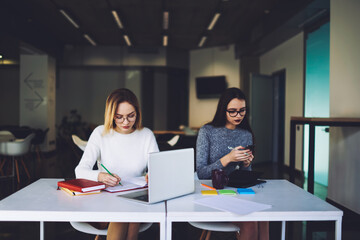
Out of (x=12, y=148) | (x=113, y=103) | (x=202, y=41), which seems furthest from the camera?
(x=202, y=41)

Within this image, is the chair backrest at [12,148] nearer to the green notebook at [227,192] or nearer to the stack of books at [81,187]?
the stack of books at [81,187]

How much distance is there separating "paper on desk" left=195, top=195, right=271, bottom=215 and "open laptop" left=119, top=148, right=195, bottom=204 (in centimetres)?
13

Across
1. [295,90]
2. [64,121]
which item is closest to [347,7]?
[295,90]

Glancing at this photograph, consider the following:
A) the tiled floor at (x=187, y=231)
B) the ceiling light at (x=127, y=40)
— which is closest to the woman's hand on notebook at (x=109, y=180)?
the tiled floor at (x=187, y=231)

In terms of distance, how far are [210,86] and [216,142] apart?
790cm

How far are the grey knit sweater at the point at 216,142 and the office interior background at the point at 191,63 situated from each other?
194cm

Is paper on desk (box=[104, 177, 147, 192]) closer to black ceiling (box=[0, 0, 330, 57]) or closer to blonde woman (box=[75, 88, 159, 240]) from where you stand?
blonde woman (box=[75, 88, 159, 240])

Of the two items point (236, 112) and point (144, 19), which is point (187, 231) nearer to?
point (236, 112)

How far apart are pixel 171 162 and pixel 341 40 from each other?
3473 millimetres

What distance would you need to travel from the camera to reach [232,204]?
1.50 meters

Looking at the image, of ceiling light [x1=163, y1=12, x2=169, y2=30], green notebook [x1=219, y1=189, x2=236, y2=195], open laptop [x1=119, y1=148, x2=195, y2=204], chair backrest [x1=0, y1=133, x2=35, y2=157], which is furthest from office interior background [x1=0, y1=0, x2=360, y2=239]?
open laptop [x1=119, y1=148, x2=195, y2=204]

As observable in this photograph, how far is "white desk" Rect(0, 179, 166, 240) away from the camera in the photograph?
135 cm

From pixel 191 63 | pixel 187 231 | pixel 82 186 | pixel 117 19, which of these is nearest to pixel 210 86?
pixel 191 63

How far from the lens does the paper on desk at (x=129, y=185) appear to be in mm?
1772
